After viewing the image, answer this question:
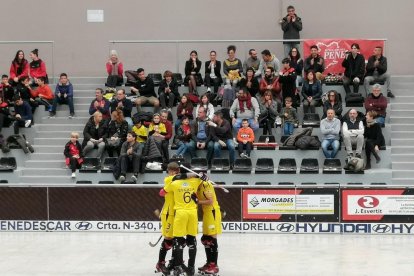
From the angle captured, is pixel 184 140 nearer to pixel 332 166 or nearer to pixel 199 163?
pixel 199 163

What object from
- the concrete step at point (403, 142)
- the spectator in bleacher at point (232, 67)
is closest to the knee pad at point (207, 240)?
the concrete step at point (403, 142)

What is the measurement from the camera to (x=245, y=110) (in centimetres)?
2520

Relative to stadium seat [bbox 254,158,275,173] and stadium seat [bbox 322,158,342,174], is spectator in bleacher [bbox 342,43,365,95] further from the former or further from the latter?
stadium seat [bbox 254,158,275,173]

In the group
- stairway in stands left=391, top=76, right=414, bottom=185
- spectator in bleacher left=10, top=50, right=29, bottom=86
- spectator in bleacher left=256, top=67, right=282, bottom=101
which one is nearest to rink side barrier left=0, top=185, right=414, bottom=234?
stairway in stands left=391, top=76, right=414, bottom=185

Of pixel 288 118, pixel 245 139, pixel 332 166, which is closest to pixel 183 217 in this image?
pixel 332 166

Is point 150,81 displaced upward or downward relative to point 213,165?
upward

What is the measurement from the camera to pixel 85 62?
2934 cm

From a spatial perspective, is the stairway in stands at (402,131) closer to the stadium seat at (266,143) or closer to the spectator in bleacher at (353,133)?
the spectator in bleacher at (353,133)

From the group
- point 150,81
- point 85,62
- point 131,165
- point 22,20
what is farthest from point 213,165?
point 22,20

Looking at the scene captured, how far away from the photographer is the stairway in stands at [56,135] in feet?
81.8

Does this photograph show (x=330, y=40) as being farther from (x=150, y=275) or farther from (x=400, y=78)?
(x=150, y=275)

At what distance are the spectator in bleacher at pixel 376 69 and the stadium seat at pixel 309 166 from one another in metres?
3.43

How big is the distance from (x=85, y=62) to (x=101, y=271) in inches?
542

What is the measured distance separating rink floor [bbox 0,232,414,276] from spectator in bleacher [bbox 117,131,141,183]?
121 inches
